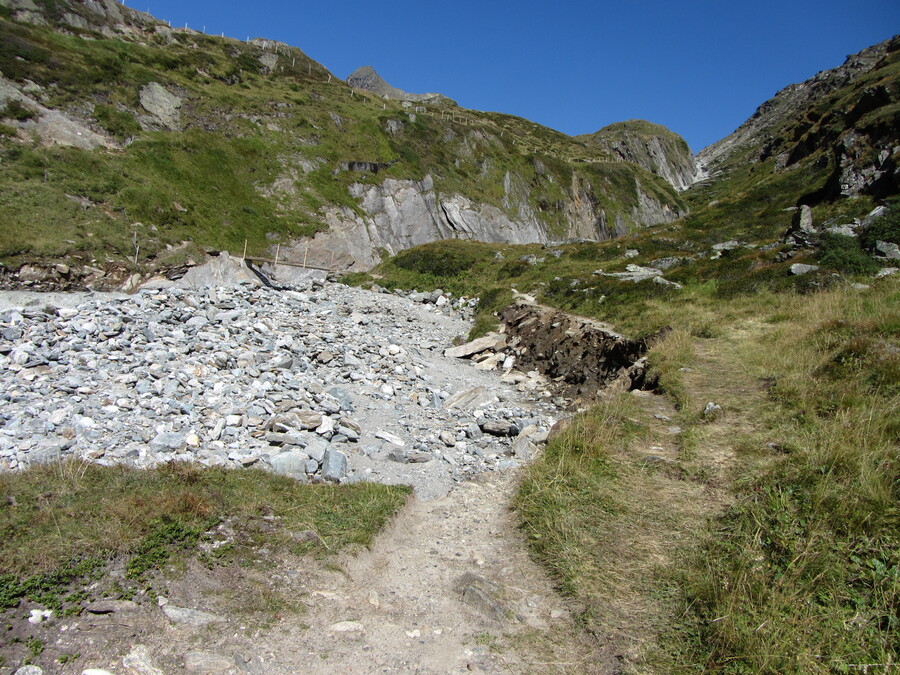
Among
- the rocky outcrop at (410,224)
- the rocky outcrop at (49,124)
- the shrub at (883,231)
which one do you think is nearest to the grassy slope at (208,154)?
the rocky outcrop at (49,124)

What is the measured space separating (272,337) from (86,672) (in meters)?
12.8

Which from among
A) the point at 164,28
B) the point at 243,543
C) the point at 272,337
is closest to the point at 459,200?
the point at 164,28

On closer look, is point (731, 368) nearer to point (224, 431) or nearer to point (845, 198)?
point (224, 431)

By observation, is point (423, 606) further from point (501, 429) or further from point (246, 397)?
point (246, 397)

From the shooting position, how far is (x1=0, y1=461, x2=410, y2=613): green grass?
14.8 ft

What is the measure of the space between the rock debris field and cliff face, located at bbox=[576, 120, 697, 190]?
13557cm

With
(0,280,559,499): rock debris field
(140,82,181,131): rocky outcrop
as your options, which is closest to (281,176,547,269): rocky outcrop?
(140,82,181,131): rocky outcrop

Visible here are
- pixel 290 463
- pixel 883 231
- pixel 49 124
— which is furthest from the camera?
pixel 49 124

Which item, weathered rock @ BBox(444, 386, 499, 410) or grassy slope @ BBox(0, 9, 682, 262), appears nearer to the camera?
weathered rock @ BBox(444, 386, 499, 410)

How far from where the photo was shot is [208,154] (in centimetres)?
4403

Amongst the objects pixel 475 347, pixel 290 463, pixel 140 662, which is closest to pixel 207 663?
pixel 140 662

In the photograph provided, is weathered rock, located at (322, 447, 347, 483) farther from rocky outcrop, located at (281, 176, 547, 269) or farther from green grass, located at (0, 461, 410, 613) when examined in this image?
rocky outcrop, located at (281, 176, 547, 269)

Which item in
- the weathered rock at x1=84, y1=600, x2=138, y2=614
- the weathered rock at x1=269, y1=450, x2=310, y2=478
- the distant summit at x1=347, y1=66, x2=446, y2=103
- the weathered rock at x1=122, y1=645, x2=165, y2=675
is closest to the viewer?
the weathered rock at x1=122, y1=645, x2=165, y2=675

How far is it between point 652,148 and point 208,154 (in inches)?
5514
